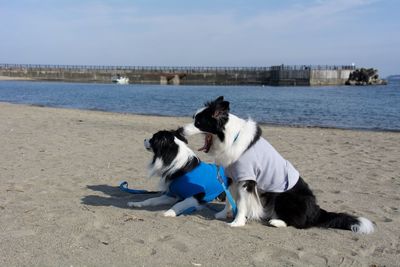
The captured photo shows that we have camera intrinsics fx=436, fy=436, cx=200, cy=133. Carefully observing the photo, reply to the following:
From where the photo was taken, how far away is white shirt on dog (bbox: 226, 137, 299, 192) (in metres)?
4.98

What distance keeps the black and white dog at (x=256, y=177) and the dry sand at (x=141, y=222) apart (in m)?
0.17

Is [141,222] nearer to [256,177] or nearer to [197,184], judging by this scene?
[197,184]

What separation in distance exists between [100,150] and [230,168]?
6.04 metres

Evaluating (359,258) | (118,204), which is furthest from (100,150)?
(359,258)

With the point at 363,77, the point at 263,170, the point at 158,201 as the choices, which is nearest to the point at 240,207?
the point at 263,170

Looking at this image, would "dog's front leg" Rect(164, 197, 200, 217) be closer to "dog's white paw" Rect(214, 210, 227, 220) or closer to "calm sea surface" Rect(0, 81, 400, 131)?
"dog's white paw" Rect(214, 210, 227, 220)

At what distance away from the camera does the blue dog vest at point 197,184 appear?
19.3 ft

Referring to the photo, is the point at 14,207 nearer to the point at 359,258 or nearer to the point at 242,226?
the point at 242,226

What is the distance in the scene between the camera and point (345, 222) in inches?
202

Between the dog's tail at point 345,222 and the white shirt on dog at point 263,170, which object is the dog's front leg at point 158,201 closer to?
the white shirt on dog at point 263,170

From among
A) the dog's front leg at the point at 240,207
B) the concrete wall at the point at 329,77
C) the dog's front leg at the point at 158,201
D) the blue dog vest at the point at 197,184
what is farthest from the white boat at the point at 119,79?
the dog's front leg at the point at 240,207

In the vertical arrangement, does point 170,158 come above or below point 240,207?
above

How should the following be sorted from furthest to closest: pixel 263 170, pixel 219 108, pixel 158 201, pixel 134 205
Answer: pixel 158 201
pixel 134 205
pixel 263 170
pixel 219 108

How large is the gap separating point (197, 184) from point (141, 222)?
39.9 inches
